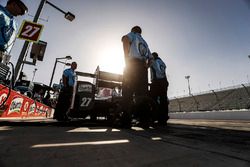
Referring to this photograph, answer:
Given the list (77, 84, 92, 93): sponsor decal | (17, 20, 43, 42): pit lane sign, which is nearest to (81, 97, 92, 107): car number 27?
(77, 84, 92, 93): sponsor decal

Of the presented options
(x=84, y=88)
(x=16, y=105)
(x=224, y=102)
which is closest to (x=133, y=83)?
(x=84, y=88)

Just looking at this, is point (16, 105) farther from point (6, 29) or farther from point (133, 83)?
point (133, 83)

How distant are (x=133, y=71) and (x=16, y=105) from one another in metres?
5.16

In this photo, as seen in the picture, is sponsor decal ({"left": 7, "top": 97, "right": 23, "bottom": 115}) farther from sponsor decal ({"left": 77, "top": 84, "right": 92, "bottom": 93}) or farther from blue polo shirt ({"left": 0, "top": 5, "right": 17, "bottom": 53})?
blue polo shirt ({"left": 0, "top": 5, "right": 17, "bottom": 53})

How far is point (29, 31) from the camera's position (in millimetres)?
4914

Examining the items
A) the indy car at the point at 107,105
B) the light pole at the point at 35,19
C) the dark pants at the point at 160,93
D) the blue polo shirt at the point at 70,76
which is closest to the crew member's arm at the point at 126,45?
the indy car at the point at 107,105

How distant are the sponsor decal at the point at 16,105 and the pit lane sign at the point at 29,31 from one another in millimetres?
2164

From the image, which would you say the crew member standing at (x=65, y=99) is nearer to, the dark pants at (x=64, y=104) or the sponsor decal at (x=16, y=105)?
the dark pants at (x=64, y=104)

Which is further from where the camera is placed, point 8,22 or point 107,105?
point 107,105

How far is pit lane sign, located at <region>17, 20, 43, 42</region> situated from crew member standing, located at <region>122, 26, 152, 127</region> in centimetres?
371

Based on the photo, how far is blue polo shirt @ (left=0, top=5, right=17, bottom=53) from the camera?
240cm

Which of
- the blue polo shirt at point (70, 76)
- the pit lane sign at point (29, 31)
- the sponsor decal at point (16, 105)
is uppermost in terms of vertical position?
the pit lane sign at point (29, 31)

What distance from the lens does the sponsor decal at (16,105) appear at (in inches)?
202

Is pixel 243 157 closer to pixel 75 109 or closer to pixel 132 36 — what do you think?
pixel 132 36
